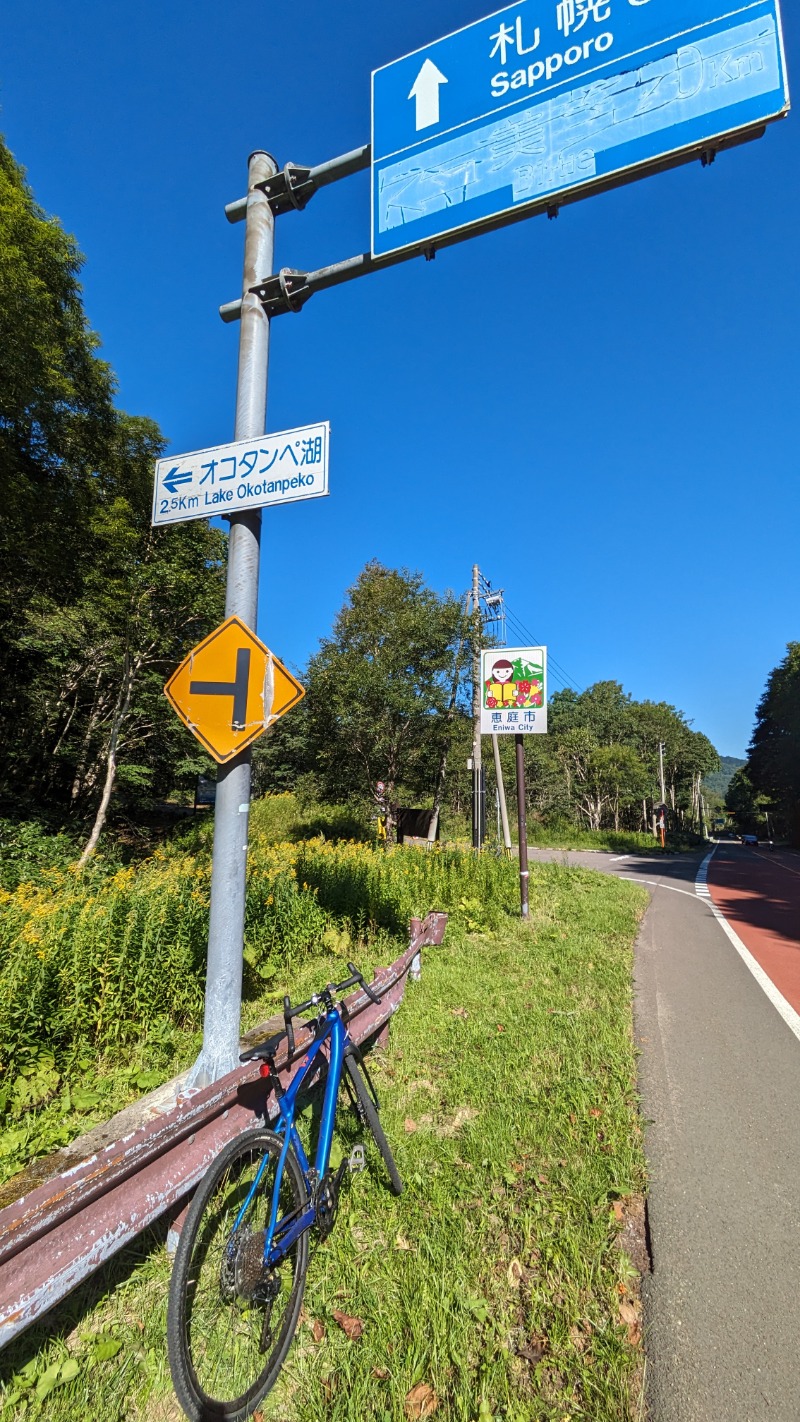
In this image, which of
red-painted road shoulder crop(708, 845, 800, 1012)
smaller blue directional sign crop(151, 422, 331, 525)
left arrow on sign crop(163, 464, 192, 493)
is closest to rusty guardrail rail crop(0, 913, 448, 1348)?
smaller blue directional sign crop(151, 422, 331, 525)

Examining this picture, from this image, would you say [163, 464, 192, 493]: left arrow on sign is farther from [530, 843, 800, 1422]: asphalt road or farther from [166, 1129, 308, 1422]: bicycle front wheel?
[530, 843, 800, 1422]: asphalt road

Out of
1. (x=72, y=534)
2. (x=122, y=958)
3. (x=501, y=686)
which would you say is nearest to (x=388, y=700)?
(x=501, y=686)

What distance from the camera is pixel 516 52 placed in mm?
2662

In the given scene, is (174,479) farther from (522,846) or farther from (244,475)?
(522,846)

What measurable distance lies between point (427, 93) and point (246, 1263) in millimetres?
5091

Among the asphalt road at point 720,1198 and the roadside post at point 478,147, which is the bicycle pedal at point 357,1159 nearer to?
the roadside post at point 478,147

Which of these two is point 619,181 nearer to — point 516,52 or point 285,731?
point 516,52

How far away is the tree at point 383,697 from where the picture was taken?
17719 mm

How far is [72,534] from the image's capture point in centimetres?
1247

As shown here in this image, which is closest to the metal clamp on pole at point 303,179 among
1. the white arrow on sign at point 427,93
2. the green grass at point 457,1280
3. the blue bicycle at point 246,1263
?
the white arrow on sign at point 427,93

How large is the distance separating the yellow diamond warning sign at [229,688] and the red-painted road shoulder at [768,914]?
235 inches

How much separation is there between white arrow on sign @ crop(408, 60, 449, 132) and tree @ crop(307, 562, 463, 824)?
571 inches

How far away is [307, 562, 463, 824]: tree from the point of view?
17719 mm

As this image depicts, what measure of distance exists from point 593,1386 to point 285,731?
28601mm
